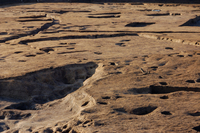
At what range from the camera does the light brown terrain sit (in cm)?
267

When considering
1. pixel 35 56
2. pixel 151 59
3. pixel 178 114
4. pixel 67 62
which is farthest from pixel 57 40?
pixel 178 114

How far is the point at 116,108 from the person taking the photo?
2.89 meters

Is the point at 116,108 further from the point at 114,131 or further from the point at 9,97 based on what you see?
the point at 9,97

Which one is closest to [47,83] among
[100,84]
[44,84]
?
[44,84]

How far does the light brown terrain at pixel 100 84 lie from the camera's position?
2674mm

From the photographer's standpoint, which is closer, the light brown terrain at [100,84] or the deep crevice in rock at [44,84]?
the light brown terrain at [100,84]

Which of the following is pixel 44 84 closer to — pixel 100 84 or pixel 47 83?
pixel 47 83

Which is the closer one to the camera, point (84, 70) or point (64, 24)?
point (84, 70)

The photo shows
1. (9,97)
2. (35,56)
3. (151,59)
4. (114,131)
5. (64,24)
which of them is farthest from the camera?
(64,24)

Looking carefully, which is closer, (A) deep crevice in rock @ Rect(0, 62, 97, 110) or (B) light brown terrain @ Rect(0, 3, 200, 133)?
(B) light brown terrain @ Rect(0, 3, 200, 133)

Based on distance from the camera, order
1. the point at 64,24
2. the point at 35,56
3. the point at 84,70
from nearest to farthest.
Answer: the point at 84,70 < the point at 35,56 < the point at 64,24

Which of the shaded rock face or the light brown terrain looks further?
the shaded rock face

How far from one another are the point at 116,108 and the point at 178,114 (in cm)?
57

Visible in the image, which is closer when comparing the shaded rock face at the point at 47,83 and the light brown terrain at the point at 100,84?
the light brown terrain at the point at 100,84
